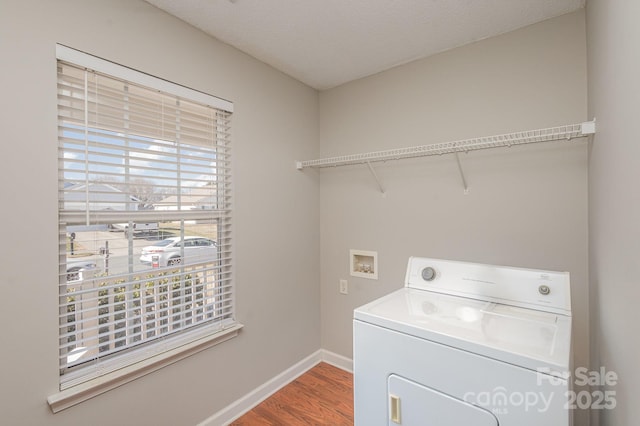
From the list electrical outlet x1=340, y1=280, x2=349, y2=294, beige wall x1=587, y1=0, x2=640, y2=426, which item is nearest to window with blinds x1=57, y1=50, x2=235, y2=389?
electrical outlet x1=340, y1=280, x2=349, y2=294

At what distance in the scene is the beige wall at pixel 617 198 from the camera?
29.2 inches

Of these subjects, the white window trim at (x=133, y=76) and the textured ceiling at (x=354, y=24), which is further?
the textured ceiling at (x=354, y=24)

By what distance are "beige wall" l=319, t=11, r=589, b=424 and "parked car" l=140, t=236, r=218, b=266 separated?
1135 mm

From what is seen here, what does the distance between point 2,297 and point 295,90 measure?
216cm

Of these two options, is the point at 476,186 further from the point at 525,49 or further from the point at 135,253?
the point at 135,253

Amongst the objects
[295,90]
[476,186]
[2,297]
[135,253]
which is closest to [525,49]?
[476,186]

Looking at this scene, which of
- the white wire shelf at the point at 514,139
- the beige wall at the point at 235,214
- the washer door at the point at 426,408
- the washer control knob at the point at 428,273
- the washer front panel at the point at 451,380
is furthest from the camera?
the washer control knob at the point at 428,273

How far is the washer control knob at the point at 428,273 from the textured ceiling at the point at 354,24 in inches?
56.8

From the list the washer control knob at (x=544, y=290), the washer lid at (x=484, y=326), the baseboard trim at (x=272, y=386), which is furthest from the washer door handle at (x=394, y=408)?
the baseboard trim at (x=272, y=386)

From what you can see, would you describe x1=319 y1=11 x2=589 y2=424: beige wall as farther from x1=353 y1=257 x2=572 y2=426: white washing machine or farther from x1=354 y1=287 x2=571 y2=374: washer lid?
x1=354 y1=287 x2=571 y2=374: washer lid

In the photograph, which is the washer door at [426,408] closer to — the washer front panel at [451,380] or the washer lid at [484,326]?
the washer front panel at [451,380]

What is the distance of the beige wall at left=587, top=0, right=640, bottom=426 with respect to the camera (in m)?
0.74

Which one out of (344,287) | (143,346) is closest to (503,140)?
(344,287)

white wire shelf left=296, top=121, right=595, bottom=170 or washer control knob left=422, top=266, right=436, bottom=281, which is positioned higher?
white wire shelf left=296, top=121, right=595, bottom=170
